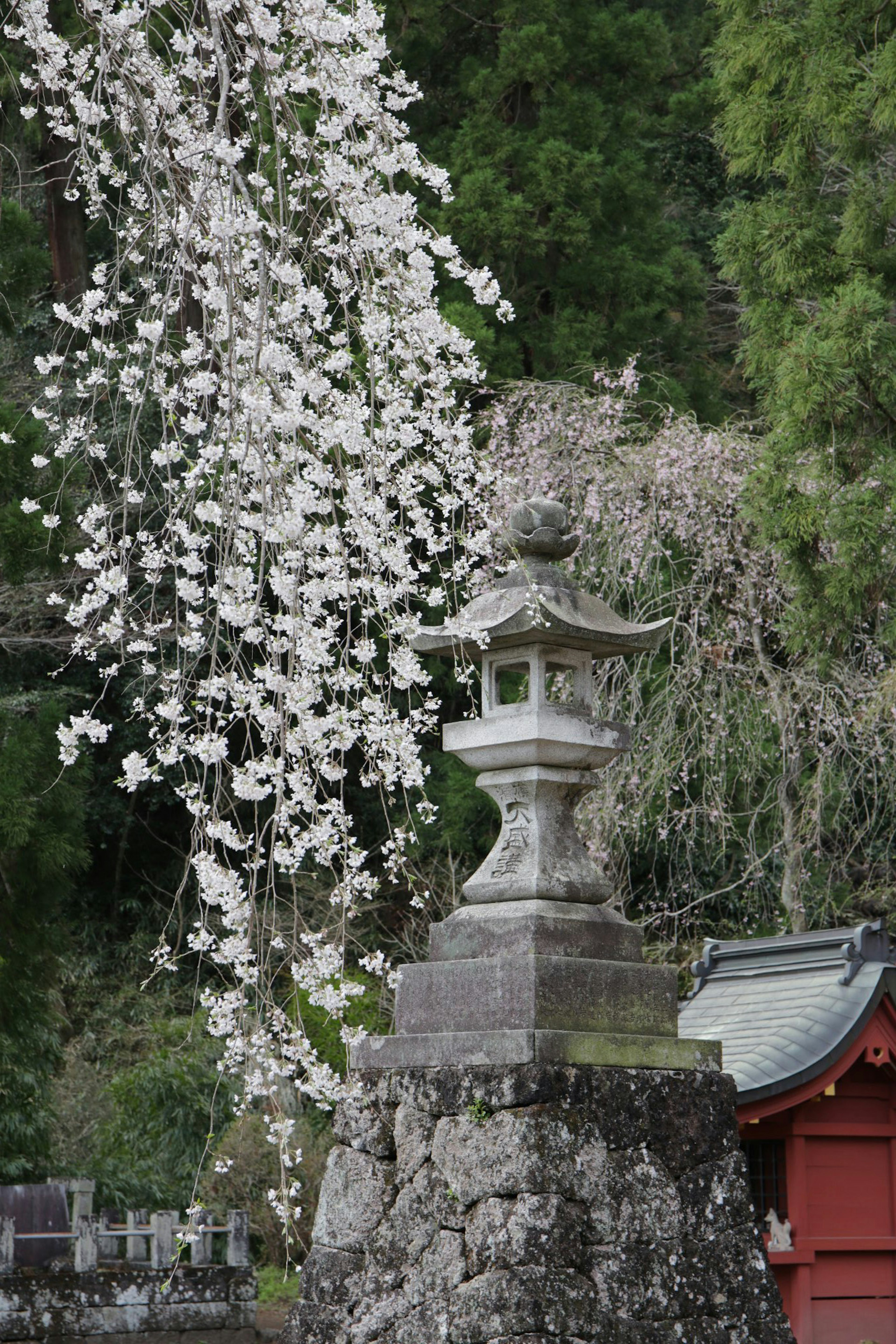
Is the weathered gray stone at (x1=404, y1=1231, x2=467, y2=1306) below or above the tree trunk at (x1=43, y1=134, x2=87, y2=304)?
below

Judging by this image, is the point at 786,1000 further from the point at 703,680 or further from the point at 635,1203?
the point at 635,1203

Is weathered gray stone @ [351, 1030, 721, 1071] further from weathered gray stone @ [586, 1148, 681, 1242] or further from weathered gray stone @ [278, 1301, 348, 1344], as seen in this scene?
weathered gray stone @ [278, 1301, 348, 1344]

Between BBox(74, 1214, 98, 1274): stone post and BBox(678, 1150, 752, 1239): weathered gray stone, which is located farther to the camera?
BBox(74, 1214, 98, 1274): stone post

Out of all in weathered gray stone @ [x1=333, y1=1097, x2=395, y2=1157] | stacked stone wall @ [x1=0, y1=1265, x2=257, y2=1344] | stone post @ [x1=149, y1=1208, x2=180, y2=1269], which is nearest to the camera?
weathered gray stone @ [x1=333, y1=1097, x2=395, y2=1157]

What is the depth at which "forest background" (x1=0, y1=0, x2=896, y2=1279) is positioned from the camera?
6.35m

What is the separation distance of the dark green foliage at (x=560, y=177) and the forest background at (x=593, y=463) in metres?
0.03

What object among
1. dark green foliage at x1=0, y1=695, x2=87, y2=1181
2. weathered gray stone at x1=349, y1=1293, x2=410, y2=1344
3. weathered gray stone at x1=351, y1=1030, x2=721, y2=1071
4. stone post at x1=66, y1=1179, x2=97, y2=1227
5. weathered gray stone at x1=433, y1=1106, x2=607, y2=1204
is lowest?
weathered gray stone at x1=349, y1=1293, x2=410, y2=1344

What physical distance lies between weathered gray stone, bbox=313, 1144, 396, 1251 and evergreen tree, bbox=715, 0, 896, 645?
3687 mm

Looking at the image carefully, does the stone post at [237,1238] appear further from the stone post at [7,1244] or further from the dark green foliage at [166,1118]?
the dark green foliage at [166,1118]

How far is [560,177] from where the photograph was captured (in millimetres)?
11164

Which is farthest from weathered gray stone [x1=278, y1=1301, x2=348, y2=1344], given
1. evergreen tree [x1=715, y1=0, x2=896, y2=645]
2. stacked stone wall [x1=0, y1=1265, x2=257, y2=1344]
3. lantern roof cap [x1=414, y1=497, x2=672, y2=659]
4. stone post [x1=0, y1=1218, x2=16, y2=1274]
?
evergreen tree [x1=715, y1=0, x2=896, y2=645]

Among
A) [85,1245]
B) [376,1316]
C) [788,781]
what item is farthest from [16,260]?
[788,781]

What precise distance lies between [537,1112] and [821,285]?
4.78 metres

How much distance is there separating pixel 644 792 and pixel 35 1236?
3943 mm
